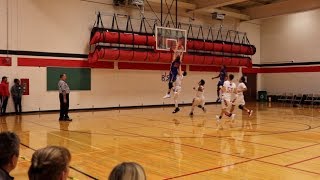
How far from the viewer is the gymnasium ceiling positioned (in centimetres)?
2095

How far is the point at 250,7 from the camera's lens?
24719 mm

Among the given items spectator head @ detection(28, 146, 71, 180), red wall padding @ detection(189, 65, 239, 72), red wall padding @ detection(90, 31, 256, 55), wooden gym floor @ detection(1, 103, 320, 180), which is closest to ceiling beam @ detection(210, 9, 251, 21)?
red wall padding @ detection(90, 31, 256, 55)

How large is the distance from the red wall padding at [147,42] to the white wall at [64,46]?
140cm

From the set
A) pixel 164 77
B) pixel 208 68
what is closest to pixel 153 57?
pixel 164 77

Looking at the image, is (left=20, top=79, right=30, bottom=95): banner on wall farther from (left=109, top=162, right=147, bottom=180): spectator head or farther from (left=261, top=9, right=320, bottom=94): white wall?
(left=261, top=9, right=320, bottom=94): white wall

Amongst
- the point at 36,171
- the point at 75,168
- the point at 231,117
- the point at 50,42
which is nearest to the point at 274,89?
the point at 231,117

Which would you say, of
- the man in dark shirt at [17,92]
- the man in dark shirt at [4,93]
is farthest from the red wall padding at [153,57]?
the man in dark shirt at [4,93]

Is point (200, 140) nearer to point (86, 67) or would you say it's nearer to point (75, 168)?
point (75, 168)

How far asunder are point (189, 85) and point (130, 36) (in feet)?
19.9

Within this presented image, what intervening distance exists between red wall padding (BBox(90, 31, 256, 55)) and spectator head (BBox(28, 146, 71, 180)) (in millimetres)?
15526

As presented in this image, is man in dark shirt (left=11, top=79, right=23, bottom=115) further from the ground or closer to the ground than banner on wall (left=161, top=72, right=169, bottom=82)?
closer to the ground

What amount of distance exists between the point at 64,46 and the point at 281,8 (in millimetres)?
14146

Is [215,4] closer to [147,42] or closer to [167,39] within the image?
[167,39]

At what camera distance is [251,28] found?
86.9ft
